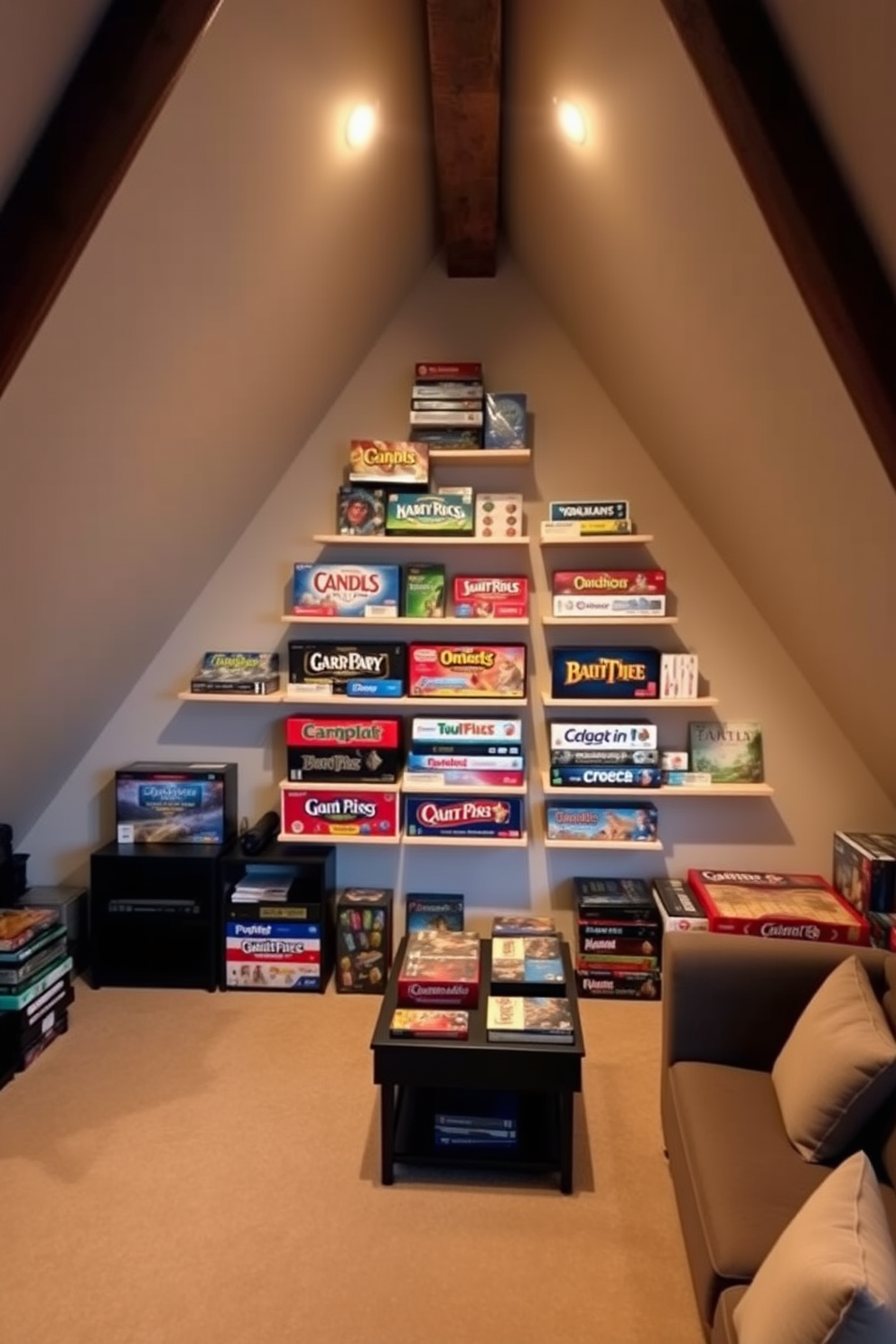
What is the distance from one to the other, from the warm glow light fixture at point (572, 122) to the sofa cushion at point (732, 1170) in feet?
8.07

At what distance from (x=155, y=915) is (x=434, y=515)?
1.92 meters

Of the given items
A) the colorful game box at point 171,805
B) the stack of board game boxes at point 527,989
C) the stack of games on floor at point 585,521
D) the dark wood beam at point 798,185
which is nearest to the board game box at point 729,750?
the stack of games on floor at point 585,521

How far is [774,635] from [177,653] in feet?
8.26

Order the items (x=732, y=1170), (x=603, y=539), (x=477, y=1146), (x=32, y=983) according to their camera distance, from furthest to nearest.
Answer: (x=603, y=539)
(x=32, y=983)
(x=477, y=1146)
(x=732, y=1170)

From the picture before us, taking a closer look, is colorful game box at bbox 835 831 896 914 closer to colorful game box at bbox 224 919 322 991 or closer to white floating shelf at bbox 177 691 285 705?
colorful game box at bbox 224 919 322 991

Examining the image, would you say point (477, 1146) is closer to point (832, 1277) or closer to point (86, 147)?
point (832, 1277)

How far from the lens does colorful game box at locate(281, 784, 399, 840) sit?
10.4 feet

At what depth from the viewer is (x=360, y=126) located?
219cm

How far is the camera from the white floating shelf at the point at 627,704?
3.10 metres

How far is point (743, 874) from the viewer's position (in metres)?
3.29

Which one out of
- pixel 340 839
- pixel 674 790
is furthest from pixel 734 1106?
pixel 340 839

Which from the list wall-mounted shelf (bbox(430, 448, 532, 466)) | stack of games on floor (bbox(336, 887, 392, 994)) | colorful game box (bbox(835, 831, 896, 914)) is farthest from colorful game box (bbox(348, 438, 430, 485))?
colorful game box (bbox(835, 831, 896, 914))

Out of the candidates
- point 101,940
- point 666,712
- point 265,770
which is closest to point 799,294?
point 666,712

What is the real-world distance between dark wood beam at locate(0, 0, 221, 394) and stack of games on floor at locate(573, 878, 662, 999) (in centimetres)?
267
